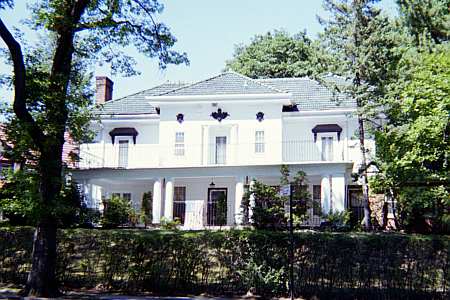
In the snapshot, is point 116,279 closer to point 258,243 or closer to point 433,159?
point 258,243

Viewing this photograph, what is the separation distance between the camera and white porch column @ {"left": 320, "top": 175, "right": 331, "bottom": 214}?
2397 centimetres

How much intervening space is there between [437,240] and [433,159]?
3655mm

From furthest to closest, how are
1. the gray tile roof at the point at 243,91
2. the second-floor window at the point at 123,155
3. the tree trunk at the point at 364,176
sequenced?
the second-floor window at the point at 123,155 < the gray tile roof at the point at 243,91 < the tree trunk at the point at 364,176

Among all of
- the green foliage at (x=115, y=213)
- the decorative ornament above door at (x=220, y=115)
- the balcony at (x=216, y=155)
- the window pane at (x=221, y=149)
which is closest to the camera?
the green foliage at (x=115, y=213)

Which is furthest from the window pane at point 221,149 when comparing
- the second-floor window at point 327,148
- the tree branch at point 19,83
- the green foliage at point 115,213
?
the tree branch at point 19,83

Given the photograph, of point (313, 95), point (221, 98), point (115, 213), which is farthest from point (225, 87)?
point (115, 213)

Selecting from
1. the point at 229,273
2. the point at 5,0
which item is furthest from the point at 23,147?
the point at 229,273

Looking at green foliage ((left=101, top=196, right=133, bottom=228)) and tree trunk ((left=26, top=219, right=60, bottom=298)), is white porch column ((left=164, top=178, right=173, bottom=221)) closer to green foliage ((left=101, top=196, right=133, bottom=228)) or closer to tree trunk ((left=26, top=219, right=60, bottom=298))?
green foliage ((left=101, top=196, right=133, bottom=228))

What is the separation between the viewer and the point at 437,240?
499 inches

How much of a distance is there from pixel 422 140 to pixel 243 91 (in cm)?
1292

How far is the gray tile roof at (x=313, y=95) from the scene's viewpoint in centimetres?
2641

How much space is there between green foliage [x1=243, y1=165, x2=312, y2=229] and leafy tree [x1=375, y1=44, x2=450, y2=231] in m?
3.50

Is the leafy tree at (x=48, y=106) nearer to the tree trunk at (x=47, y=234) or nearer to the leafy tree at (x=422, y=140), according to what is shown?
the tree trunk at (x=47, y=234)

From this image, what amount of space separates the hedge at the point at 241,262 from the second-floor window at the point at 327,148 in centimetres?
1322
